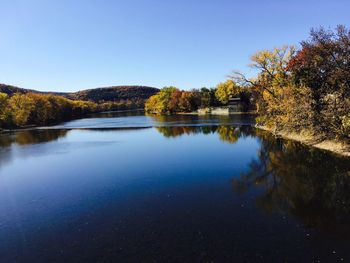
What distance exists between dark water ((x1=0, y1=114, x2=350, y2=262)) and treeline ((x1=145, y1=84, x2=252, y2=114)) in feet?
267

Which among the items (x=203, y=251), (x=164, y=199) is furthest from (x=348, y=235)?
(x=164, y=199)

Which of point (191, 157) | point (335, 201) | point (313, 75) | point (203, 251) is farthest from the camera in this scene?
point (313, 75)

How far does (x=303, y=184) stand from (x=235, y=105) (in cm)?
8618

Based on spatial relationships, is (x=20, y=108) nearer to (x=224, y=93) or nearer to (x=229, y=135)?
(x=229, y=135)

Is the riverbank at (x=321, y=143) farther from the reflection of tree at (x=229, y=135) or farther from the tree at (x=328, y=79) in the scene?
the reflection of tree at (x=229, y=135)

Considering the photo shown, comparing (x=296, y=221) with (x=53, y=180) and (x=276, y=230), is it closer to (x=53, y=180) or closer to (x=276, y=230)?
(x=276, y=230)

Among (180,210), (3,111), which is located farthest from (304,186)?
(3,111)

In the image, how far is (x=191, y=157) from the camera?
2553 cm

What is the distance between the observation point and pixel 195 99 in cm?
11656

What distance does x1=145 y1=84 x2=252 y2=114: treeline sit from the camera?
4085 inches

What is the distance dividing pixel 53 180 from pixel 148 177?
679cm

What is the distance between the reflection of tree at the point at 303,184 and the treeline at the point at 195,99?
256 feet

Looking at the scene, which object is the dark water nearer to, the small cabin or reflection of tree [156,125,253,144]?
reflection of tree [156,125,253,144]

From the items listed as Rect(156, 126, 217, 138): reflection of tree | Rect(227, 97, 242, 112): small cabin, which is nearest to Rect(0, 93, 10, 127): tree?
Rect(156, 126, 217, 138): reflection of tree
